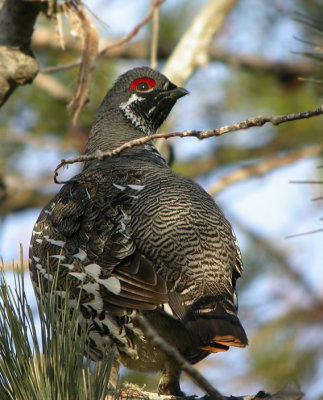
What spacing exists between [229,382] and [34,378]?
5.57 meters

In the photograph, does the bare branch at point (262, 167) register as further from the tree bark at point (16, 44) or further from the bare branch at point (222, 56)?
the tree bark at point (16, 44)

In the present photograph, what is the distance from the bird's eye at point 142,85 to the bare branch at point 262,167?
2.36 meters

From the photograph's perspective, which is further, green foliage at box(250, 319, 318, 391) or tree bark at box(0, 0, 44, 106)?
green foliage at box(250, 319, 318, 391)

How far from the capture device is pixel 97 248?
4.28 metres

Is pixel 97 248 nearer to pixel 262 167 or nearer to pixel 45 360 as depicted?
pixel 45 360

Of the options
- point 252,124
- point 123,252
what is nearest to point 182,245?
point 123,252

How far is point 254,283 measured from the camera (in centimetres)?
962

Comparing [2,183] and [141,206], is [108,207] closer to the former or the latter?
[141,206]

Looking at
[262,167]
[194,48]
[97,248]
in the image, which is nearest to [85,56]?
[194,48]

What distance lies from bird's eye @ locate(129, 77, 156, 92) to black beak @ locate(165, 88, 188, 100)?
214 millimetres

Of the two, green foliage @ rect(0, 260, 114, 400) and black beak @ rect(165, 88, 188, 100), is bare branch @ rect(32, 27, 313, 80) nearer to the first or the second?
black beak @ rect(165, 88, 188, 100)

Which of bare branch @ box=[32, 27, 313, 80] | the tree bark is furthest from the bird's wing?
bare branch @ box=[32, 27, 313, 80]

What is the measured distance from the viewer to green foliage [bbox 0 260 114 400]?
308 centimetres

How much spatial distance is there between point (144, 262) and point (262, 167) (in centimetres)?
517
